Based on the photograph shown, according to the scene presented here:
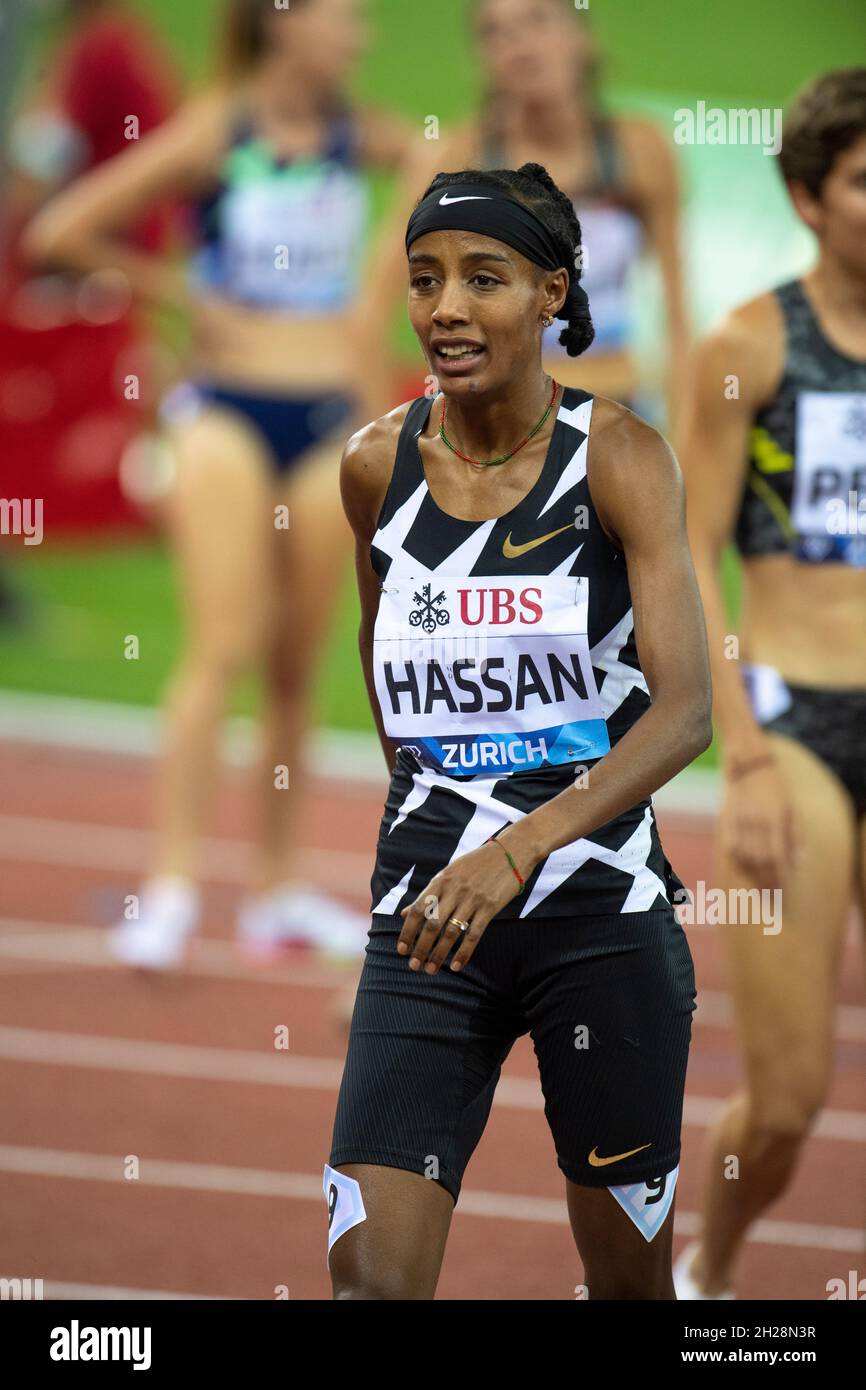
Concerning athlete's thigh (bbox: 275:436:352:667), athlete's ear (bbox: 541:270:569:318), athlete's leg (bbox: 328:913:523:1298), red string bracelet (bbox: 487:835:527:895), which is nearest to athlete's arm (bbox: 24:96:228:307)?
athlete's thigh (bbox: 275:436:352:667)

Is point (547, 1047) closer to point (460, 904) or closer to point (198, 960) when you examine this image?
point (460, 904)

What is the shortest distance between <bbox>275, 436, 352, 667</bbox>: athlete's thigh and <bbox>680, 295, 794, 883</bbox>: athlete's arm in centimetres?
359

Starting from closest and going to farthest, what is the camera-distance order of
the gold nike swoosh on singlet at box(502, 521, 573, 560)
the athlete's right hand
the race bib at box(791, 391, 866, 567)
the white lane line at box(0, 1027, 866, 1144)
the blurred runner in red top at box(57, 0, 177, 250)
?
1. the gold nike swoosh on singlet at box(502, 521, 573, 560)
2. the athlete's right hand
3. the race bib at box(791, 391, 866, 567)
4. the white lane line at box(0, 1027, 866, 1144)
5. the blurred runner in red top at box(57, 0, 177, 250)

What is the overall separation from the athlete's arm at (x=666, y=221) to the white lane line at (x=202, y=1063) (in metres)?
2.54

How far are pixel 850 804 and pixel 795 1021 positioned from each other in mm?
458

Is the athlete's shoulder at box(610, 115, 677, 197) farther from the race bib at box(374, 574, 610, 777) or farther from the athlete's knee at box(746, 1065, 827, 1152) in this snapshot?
the race bib at box(374, 574, 610, 777)

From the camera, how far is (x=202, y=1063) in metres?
6.88

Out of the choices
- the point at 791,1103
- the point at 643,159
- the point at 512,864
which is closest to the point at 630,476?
the point at 512,864

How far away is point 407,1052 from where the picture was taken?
3.41 m

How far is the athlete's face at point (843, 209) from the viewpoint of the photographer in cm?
456

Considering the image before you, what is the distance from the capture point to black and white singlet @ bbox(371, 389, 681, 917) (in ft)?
11.1

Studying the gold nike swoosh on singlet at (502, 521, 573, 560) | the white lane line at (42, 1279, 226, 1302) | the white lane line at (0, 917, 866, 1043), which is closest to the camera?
the gold nike swoosh on singlet at (502, 521, 573, 560)

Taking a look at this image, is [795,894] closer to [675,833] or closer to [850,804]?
[850,804]

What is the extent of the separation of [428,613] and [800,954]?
143cm
